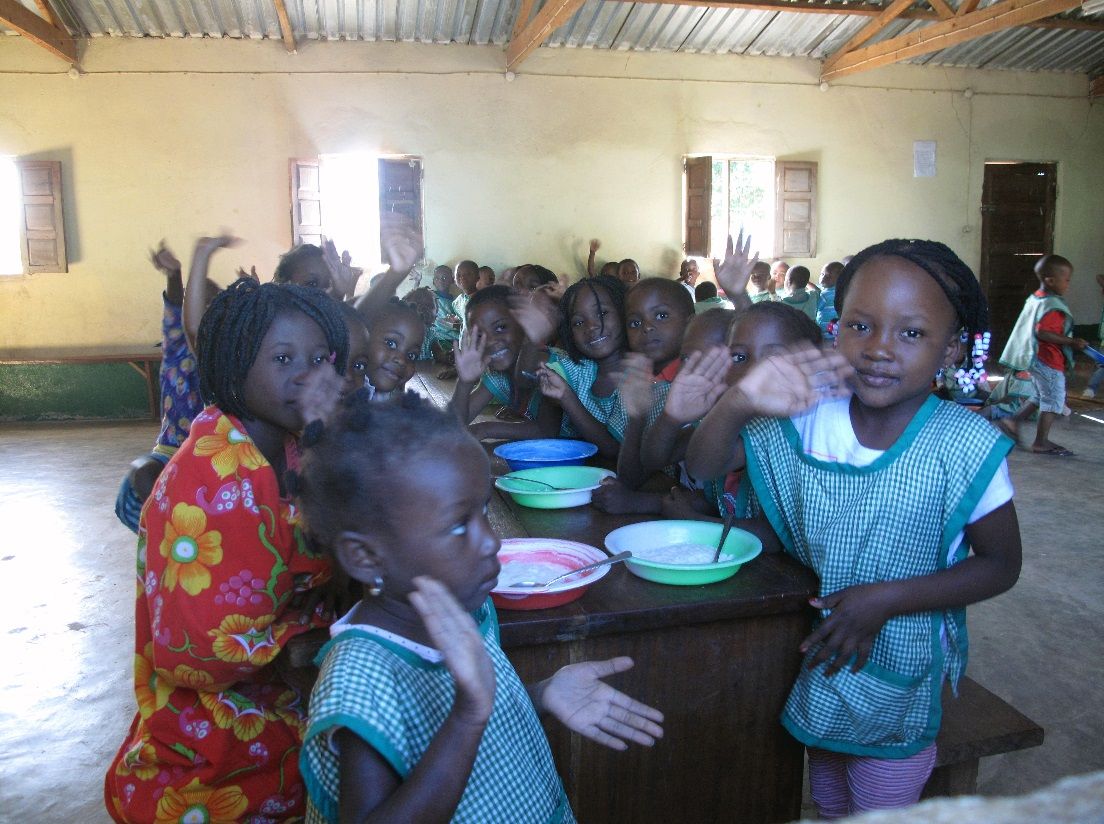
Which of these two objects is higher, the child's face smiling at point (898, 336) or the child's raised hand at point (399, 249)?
the child's raised hand at point (399, 249)

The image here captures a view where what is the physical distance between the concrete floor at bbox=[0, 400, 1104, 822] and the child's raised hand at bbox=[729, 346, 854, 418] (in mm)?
1407

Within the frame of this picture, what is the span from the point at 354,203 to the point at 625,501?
773 centimetres

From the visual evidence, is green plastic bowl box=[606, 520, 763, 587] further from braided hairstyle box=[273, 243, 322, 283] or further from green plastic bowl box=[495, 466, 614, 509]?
braided hairstyle box=[273, 243, 322, 283]

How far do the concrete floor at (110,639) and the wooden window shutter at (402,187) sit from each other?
4.20 metres

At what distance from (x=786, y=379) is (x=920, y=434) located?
0.78 ft

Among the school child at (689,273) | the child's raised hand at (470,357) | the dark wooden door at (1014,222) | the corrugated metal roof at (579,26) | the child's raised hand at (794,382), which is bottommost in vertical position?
the child's raised hand at (470,357)

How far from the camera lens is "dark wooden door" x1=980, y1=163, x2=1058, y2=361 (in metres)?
10.2

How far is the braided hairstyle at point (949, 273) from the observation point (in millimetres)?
1467

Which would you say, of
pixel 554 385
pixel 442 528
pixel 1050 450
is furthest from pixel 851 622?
pixel 1050 450

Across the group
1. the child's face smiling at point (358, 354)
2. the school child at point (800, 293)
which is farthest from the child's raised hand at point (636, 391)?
the school child at point (800, 293)

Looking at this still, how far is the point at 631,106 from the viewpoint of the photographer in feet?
30.0

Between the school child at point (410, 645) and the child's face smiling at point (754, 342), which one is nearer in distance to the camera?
the school child at point (410, 645)

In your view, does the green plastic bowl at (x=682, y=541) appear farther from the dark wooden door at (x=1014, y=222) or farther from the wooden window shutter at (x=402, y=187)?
the dark wooden door at (x=1014, y=222)

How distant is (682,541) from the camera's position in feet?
5.53
